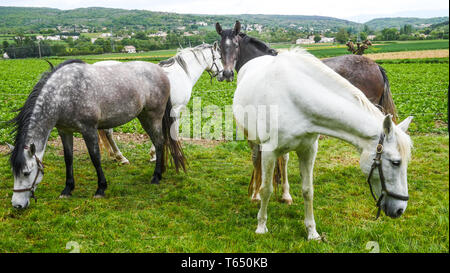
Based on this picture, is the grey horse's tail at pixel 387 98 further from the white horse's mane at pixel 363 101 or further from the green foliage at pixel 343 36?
the green foliage at pixel 343 36

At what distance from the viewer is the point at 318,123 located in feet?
10.3

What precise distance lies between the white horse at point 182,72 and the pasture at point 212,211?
1.43 feet

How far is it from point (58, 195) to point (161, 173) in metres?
1.85

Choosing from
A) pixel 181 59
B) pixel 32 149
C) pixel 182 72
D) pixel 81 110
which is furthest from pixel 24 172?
pixel 181 59

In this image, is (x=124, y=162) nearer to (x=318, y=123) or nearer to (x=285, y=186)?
(x=285, y=186)

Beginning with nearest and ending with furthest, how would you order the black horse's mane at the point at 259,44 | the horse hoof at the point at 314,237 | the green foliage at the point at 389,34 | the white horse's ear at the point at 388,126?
the white horse's ear at the point at 388,126 < the horse hoof at the point at 314,237 < the black horse's mane at the point at 259,44 < the green foliage at the point at 389,34

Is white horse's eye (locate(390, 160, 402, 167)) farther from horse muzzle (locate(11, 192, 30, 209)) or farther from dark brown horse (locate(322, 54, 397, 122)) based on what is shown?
horse muzzle (locate(11, 192, 30, 209))

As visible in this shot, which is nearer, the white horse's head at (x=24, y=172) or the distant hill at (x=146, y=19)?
the white horse's head at (x=24, y=172)

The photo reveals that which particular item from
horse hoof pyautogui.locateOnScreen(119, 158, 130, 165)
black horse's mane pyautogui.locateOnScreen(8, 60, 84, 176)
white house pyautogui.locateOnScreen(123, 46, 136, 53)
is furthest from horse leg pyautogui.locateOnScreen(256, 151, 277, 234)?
white house pyautogui.locateOnScreen(123, 46, 136, 53)

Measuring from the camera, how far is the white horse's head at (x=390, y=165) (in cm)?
276

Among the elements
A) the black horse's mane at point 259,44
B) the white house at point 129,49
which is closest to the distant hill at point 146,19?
the white house at point 129,49

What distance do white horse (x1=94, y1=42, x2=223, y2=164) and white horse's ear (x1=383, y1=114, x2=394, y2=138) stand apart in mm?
4305

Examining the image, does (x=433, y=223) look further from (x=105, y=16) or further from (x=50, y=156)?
(x=105, y=16)
